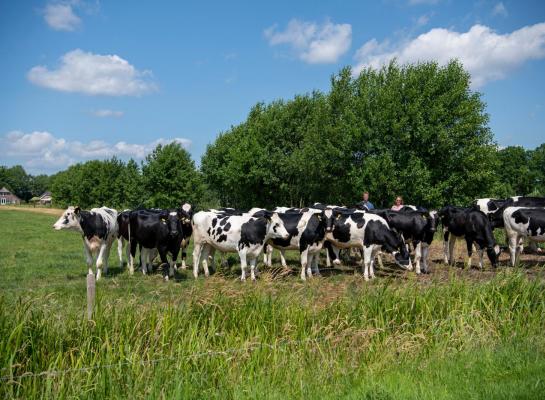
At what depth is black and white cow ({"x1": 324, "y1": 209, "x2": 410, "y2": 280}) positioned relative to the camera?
16156 mm

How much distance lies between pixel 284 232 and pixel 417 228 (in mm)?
4947

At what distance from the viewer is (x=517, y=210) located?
57.7 ft

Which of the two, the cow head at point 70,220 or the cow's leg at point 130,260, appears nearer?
the cow head at point 70,220

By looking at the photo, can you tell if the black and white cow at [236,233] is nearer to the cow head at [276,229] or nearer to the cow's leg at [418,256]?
the cow head at [276,229]

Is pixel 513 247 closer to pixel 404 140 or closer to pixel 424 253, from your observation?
pixel 424 253

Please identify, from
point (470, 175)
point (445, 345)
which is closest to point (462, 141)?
point (470, 175)

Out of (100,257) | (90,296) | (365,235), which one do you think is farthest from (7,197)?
(90,296)

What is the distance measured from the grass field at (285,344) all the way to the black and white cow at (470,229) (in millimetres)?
7624

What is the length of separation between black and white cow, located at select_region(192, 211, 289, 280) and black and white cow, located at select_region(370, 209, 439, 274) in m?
4.41

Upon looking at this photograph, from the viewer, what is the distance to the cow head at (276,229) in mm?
15734

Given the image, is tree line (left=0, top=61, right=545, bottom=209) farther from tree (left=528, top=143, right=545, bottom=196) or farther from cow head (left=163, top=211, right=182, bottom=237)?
tree (left=528, top=143, right=545, bottom=196)

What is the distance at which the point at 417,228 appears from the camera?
56.9 ft

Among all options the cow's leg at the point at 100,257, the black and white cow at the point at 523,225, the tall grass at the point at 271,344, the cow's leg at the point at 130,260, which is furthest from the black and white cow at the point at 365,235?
the cow's leg at the point at 100,257

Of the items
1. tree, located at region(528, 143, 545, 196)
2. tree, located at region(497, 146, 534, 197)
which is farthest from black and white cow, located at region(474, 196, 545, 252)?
tree, located at region(528, 143, 545, 196)
